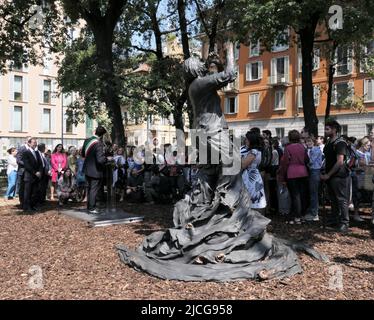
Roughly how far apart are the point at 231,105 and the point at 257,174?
43.7 m

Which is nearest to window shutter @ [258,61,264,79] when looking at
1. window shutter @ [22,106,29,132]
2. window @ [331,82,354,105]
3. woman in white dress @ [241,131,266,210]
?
window @ [331,82,354,105]

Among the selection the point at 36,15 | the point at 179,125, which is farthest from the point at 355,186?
the point at 36,15

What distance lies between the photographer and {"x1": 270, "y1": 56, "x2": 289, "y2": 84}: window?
44.8 m

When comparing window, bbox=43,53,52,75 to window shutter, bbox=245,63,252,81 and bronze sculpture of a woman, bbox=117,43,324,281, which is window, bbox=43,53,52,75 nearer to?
bronze sculpture of a woman, bbox=117,43,324,281

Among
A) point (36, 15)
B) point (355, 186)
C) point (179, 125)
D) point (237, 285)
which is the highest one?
point (36, 15)

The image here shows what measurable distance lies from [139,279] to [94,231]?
3.42 meters

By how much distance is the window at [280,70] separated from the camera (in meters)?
44.8

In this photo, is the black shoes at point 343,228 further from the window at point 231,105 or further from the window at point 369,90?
the window at point 231,105

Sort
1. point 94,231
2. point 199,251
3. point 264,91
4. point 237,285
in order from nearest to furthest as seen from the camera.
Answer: point 237,285, point 199,251, point 94,231, point 264,91

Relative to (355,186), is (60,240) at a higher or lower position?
lower

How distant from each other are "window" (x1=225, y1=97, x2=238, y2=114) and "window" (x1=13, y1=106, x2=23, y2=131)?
74.0 feet

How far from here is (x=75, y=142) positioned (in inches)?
2259

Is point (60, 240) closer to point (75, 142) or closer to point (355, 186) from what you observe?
point (355, 186)

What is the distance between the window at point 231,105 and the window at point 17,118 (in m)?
22.5
